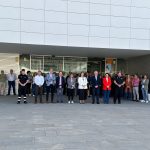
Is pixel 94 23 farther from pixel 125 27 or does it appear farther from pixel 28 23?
pixel 28 23

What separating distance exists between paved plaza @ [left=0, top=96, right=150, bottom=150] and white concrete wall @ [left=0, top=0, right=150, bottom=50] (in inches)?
242

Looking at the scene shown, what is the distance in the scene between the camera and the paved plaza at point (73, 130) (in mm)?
7484

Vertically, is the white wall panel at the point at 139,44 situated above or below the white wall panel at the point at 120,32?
below

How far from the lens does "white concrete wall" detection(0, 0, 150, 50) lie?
1770 centimetres

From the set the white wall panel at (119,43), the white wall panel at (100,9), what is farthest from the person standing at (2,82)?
the white wall panel at (119,43)

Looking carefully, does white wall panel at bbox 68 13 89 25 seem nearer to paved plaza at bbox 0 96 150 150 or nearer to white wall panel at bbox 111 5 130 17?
white wall panel at bbox 111 5 130 17

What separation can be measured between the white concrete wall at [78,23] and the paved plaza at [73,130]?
242 inches

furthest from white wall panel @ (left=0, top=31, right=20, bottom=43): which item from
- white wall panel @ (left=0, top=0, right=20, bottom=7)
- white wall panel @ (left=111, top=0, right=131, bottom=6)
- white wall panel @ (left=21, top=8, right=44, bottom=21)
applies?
white wall panel @ (left=111, top=0, right=131, bottom=6)

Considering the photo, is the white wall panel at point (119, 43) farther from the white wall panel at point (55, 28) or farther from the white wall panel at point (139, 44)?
the white wall panel at point (55, 28)

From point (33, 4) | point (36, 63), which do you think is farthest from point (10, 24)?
point (36, 63)

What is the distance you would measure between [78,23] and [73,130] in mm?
10667

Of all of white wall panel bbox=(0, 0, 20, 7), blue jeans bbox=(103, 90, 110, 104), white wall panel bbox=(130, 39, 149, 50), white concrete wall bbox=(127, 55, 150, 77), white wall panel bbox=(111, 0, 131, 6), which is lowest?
blue jeans bbox=(103, 90, 110, 104)

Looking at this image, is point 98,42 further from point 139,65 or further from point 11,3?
point 139,65

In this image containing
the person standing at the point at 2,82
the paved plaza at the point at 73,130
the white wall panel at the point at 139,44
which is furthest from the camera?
the person standing at the point at 2,82
